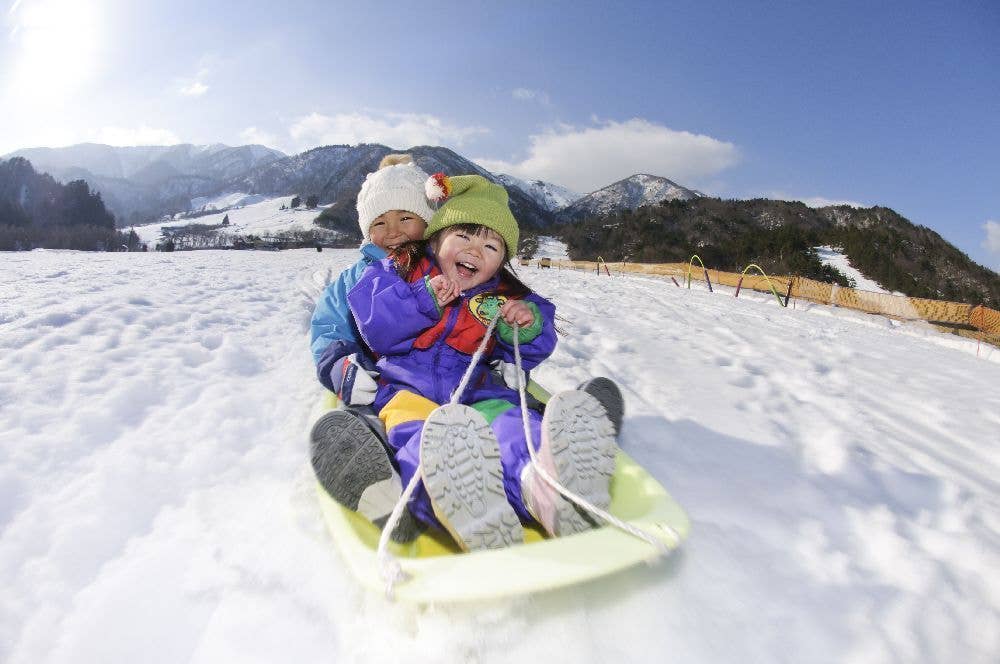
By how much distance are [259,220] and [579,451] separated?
147m

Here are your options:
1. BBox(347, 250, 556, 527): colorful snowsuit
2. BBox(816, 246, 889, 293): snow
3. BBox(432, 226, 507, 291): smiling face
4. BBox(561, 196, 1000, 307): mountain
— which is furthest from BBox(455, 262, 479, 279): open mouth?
BBox(816, 246, 889, 293): snow

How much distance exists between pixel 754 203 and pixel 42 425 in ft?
229

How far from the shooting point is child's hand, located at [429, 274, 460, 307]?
2.11 m

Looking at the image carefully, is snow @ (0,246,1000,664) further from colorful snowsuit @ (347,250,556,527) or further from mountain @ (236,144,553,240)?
mountain @ (236,144,553,240)

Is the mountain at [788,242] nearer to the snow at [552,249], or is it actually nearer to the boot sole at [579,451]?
the snow at [552,249]

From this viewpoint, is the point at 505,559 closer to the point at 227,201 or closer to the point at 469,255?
the point at 469,255

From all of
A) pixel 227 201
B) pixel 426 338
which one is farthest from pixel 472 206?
pixel 227 201

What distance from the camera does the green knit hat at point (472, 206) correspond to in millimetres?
2220

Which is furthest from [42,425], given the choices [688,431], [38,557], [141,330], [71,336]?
[688,431]

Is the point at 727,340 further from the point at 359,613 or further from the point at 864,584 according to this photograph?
the point at 359,613

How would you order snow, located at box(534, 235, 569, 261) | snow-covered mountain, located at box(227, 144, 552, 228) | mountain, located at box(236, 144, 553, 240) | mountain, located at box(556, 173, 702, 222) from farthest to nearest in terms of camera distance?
snow-covered mountain, located at box(227, 144, 552, 228) → mountain, located at box(236, 144, 553, 240) → mountain, located at box(556, 173, 702, 222) → snow, located at box(534, 235, 569, 261)

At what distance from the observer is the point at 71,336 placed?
3525 millimetres

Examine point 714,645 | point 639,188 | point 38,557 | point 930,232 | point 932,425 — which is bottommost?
point 38,557

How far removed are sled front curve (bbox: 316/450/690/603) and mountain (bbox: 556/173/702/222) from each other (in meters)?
142
